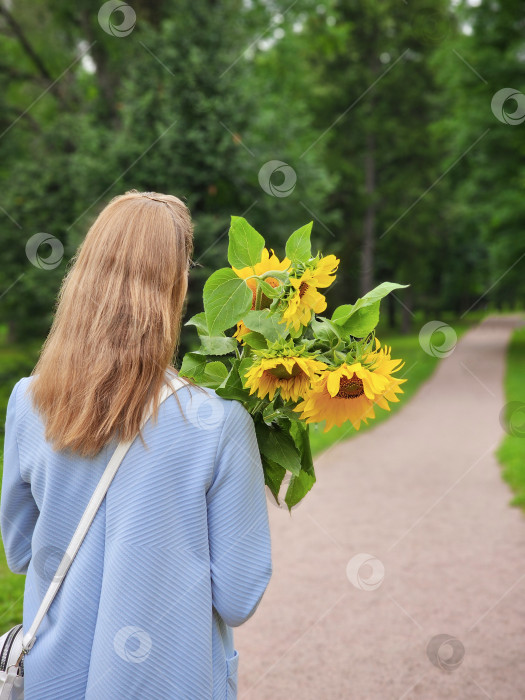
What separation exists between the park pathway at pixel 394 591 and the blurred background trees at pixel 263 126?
1.98 metres

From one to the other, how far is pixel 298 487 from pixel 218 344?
463mm

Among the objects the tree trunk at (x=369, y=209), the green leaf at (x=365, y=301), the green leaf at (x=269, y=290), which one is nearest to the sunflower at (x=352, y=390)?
the green leaf at (x=365, y=301)

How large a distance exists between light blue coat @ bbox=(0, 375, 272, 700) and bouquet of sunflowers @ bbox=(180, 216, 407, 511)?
4.1 inches

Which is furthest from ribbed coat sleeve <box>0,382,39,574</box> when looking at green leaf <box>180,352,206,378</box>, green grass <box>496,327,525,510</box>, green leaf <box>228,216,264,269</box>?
green grass <box>496,327,525,510</box>

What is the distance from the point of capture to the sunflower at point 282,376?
150 centimetres

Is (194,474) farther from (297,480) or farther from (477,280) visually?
(477,280)

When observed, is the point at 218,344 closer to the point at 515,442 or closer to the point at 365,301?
the point at 365,301

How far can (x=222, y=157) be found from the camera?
10.8 metres

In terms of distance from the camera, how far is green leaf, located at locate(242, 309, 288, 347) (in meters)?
1.55

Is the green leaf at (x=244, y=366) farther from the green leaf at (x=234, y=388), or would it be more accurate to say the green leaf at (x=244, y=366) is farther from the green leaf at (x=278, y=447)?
the green leaf at (x=278, y=447)

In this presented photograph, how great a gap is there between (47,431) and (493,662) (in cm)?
312

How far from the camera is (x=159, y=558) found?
5.10 ft

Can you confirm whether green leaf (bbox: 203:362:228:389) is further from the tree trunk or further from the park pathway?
the tree trunk

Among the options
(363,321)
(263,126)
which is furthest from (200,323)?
(263,126)
